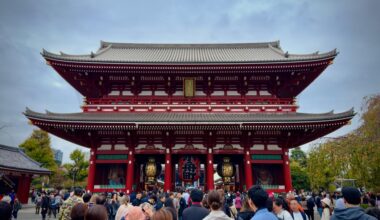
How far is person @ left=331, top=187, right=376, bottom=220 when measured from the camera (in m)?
3.75

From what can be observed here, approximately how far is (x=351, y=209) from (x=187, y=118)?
14221 mm

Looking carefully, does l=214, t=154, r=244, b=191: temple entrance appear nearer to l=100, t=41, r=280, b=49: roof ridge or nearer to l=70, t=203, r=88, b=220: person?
l=100, t=41, r=280, b=49: roof ridge

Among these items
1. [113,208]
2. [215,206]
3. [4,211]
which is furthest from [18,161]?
[215,206]

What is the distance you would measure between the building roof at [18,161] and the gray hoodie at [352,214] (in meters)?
28.4

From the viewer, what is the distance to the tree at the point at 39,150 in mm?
47312

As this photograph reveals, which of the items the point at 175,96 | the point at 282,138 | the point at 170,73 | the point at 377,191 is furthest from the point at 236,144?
the point at 377,191

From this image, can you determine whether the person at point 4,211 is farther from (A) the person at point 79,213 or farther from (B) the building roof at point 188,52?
(B) the building roof at point 188,52

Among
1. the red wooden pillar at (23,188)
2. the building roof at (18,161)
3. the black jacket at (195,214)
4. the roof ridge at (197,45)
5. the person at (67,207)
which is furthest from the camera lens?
the roof ridge at (197,45)

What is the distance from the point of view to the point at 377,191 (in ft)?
62.1

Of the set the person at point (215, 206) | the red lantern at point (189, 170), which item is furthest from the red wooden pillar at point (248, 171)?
the person at point (215, 206)

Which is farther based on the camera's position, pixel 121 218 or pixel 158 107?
pixel 158 107

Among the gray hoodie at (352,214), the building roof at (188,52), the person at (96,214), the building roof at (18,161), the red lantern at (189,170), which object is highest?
the building roof at (188,52)

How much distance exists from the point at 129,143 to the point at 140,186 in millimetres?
3916

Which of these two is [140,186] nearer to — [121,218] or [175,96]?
[175,96]
